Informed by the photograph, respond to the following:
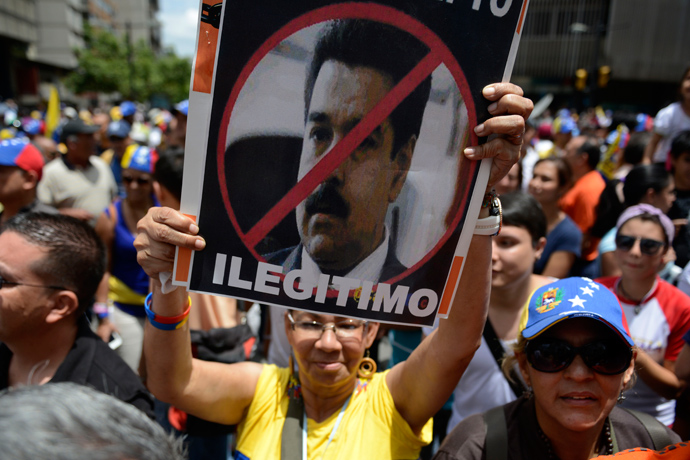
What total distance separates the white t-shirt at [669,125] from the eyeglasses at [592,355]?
3.95 metres

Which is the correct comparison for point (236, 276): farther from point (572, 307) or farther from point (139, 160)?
point (139, 160)

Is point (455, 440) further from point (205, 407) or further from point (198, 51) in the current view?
point (198, 51)

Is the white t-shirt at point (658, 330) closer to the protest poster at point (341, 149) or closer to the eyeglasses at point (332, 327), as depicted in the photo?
the eyeglasses at point (332, 327)

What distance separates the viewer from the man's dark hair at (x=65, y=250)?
2020 mm

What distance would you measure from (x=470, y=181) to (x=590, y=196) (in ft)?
13.1

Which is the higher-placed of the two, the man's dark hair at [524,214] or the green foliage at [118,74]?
the green foliage at [118,74]

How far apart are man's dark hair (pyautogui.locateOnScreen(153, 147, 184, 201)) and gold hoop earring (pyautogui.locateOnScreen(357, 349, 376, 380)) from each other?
1688 millimetres

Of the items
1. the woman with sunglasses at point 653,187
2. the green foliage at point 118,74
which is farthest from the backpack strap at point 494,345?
the green foliage at point 118,74

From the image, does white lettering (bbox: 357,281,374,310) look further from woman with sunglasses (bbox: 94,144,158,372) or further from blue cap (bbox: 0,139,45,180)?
blue cap (bbox: 0,139,45,180)

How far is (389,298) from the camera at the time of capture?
4.55ft

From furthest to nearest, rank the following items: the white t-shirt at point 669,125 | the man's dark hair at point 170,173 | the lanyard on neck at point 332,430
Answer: the white t-shirt at point 669,125, the man's dark hair at point 170,173, the lanyard on neck at point 332,430

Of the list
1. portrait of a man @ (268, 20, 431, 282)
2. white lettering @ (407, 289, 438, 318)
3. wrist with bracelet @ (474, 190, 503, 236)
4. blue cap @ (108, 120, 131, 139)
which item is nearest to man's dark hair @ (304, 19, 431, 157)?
portrait of a man @ (268, 20, 431, 282)

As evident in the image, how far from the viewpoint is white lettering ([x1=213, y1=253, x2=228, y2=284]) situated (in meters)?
1.33

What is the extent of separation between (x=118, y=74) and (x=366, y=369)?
1726 inches
